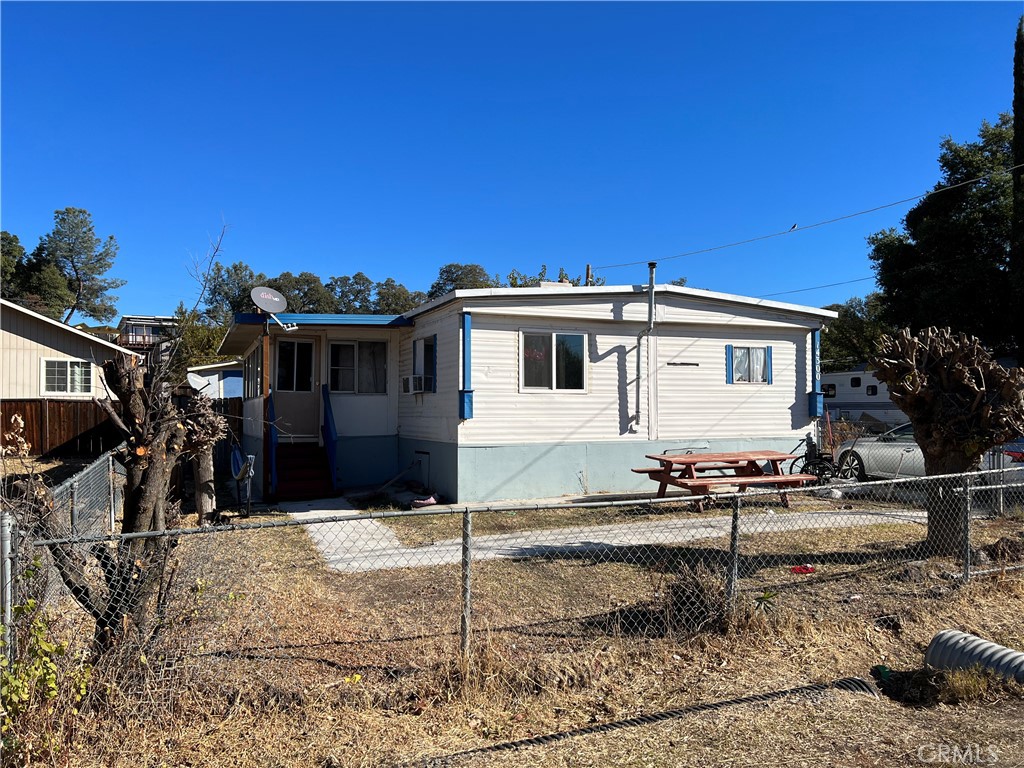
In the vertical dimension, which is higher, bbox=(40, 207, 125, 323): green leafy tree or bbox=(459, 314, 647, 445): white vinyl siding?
bbox=(40, 207, 125, 323): green leafy tree

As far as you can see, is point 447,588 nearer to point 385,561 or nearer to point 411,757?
point 385,561

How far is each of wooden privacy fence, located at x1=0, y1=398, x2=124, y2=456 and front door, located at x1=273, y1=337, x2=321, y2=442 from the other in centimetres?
886

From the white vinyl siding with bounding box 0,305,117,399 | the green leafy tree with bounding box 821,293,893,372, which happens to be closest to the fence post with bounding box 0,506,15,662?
the white vinyl siding with bounding box 0,305,117,399

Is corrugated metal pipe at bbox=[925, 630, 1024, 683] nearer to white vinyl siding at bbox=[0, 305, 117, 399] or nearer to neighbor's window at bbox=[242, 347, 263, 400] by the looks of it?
neighbor's window at bbox=[242, 347, 263, 400]

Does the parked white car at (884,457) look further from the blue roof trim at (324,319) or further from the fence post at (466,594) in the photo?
the fence post at (466,594)

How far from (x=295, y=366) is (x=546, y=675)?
11.3m

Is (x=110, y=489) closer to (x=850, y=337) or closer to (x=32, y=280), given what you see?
(x=850, y=337)

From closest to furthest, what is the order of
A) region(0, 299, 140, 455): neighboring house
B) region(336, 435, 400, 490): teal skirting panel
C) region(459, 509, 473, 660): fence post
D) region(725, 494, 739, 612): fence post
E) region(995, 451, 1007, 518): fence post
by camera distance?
1. region(459, 509, 473, 660): fence post
2. region(725, 494, 739, 612): fence post
3. region(995, 451, 1007, 518): fence post
4. region(336, 435, 400, 490): teal skirting panel
5. region(0, 299, 140, 455): neighboring house

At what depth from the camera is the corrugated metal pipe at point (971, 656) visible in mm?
4219

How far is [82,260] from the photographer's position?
55281mm

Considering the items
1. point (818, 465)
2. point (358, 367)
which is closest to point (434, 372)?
point (358, 367)

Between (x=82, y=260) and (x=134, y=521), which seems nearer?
(x=134, y=521)

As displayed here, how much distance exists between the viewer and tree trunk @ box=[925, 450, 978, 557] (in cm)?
687

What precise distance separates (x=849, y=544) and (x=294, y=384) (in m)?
10.6
